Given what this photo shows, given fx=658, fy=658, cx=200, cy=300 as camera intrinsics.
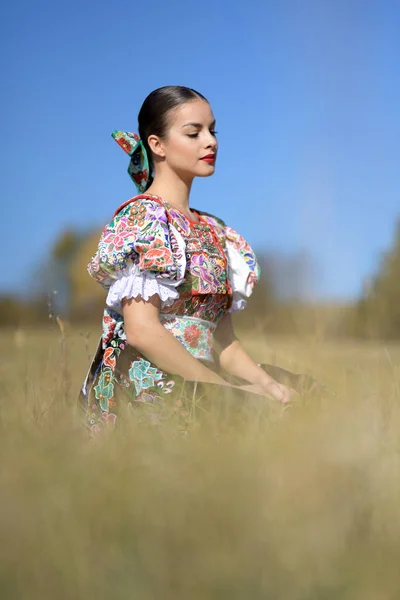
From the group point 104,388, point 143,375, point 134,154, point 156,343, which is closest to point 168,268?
point 156,343

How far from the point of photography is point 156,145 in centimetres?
236

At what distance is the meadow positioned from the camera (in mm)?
879

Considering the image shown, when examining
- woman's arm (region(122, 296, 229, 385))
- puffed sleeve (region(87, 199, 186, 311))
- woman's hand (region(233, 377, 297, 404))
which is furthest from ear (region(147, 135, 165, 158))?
woman's hand (region(233, 377, 297, 404))

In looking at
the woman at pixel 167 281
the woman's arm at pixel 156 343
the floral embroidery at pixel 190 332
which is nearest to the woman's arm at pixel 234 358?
the woman at pixel 167 281

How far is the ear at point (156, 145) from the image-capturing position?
2.35m

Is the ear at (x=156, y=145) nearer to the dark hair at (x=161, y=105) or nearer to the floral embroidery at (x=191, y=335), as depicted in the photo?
the dark hair at (x=161, y=105)

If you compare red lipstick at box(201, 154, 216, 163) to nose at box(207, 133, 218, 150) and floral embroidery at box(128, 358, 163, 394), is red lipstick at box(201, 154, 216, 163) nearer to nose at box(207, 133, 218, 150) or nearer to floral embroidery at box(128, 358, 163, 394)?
nose at box(207, 133, 218, 150)

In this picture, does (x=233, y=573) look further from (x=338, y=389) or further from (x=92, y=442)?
(x=338, y=389)

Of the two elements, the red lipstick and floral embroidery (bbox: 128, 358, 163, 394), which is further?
the red lipstick

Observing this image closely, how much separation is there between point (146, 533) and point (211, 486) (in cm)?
15

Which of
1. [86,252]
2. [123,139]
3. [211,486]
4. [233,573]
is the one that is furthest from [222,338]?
[86,252]

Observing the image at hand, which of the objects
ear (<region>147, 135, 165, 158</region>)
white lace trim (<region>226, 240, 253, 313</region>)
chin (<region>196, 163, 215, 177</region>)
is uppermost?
ear (<region>147, 135, 165, 158</region>)

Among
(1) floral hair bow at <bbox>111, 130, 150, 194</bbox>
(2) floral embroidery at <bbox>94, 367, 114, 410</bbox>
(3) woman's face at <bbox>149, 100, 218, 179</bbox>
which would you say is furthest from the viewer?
(1) floral hair bow at <bbox>111, 130, 150, 194</bbox>

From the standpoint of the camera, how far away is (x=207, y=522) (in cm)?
100
